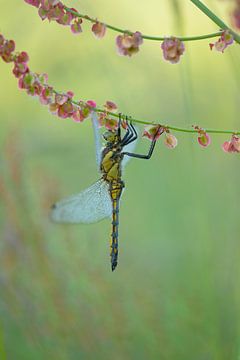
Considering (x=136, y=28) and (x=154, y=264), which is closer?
(x=154, y=264)

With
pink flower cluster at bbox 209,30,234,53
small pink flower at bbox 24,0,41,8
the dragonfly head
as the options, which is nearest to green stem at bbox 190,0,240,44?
pink flower cluster at bbox 209,30,234,53

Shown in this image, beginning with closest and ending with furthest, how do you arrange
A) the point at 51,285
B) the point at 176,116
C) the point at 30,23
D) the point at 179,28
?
1. the point at 179,28
2. the point at 51,285
3. the point at 30,23
4. the point at 176,116

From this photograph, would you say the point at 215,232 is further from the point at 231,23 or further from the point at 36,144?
the point at 231,23

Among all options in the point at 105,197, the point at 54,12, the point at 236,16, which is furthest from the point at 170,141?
the point at 105,197

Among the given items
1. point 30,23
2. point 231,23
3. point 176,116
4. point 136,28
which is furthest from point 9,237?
point 136,28

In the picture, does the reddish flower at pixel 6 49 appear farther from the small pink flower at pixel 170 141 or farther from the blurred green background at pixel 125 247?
the blurred green background at pixel 125 247

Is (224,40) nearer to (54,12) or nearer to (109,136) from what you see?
(54,12)

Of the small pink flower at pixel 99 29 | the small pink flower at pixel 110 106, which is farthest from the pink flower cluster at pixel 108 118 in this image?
the small pink flower at pixel 99 29
